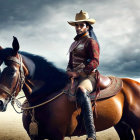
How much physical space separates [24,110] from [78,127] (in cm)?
134

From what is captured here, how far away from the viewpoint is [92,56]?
207 inches

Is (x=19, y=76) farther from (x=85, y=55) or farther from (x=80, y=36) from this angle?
(x=80, y=36)

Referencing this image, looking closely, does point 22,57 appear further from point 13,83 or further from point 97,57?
point 97,57

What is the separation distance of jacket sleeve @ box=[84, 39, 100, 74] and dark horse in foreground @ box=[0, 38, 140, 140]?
618 millimetres

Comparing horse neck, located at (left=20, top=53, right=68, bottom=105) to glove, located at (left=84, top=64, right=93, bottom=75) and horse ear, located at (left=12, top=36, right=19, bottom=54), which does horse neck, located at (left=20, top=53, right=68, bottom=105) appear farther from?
glove, located at (left=84, top=64, right=93, bottom=75)

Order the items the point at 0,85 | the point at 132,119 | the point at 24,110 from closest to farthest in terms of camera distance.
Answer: the point at 0,85 < the point at 24,110 < the point at 132,119

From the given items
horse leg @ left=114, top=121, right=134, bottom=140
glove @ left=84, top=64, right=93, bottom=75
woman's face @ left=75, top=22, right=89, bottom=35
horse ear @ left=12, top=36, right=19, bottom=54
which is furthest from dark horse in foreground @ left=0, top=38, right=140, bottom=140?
woman's face @ left=75, top=22, right=89, bottom=35

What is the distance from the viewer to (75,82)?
5.39 meters

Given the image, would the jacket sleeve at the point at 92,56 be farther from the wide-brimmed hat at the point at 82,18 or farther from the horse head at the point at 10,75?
the horse head at the point at 10,75

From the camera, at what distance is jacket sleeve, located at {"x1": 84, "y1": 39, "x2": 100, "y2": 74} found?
517 centimetres

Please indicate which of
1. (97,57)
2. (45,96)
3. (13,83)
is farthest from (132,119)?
(13,83)

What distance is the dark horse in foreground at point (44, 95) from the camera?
479 cm

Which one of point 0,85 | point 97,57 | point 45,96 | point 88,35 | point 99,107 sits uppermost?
point 88,35

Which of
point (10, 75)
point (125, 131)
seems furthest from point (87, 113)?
point (125, 131)
